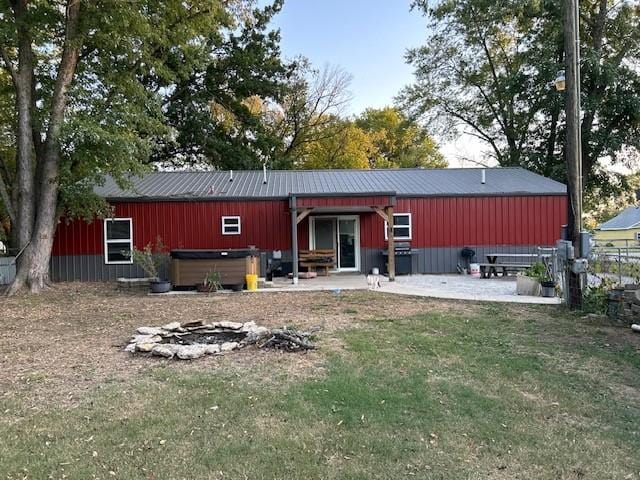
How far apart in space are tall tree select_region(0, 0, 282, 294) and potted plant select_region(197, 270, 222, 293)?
11.3 ft

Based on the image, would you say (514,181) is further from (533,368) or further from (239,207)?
(533,368)

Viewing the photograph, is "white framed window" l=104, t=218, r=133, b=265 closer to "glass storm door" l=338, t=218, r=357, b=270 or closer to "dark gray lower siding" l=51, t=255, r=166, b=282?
"dark gray lower siding" l=51, t=255, r=166, b=282

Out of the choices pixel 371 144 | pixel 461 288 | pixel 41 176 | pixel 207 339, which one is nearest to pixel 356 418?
pixel 207 339

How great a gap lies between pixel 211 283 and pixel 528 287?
6.79 metres

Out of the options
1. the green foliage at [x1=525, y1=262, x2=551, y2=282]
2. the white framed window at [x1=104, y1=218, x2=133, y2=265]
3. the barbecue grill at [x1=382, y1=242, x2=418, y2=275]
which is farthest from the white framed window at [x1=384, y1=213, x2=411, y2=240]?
the white framed window at [x1=104, y1=218, x2=133, y2=265]

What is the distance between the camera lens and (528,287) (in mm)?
9008

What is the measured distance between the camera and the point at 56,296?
981 cm

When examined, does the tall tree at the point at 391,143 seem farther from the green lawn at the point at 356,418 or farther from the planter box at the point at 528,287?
the green lawn at the point at 356,418

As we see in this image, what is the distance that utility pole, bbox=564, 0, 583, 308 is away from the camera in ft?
24.4

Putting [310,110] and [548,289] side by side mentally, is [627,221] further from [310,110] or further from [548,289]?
[548,289]

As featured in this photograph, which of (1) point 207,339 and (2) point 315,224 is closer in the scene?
(1) point 207,339

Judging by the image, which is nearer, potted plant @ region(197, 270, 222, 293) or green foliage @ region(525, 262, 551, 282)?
green foliage @ region(525, 262, 551, 282)

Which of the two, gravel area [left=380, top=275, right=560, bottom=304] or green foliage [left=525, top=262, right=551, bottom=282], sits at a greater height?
green foliage [left=525, top=262, right=551, bottom=282]

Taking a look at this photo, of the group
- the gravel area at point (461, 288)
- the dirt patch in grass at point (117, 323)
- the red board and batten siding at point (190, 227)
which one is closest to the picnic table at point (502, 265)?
the gravel area at point (461, 288)
